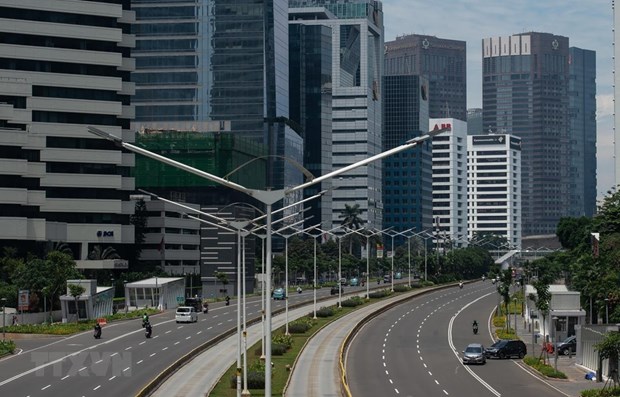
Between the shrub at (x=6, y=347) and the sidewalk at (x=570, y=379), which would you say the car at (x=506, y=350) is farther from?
the shrub at (x=6, y=347)

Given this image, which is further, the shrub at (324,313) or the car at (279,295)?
the car at (279,295)

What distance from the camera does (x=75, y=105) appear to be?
584 feet

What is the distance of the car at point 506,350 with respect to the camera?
310ft

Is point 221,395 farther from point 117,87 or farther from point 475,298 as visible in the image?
point 117,87

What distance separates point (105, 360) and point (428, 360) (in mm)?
24034

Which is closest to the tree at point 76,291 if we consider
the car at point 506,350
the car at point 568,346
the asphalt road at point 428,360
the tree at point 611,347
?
the asphalt road at point 428,360

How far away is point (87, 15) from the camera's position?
179 meters

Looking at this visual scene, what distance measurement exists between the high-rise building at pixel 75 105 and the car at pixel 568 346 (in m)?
90.7

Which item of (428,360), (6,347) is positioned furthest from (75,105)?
(428,360)

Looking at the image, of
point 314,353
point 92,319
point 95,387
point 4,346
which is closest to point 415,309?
point 92,319

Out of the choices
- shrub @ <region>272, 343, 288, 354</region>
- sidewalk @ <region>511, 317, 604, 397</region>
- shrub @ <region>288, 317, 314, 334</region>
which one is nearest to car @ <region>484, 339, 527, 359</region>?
sidewalk @ <region>511, 317, 604, 397</region>

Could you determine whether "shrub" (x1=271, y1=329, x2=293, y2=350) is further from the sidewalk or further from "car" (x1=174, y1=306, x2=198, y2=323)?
"car" (x1=174, y1=306, x2=198, y2=323)

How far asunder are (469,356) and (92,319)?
4793cm

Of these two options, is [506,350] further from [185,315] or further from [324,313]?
[324,313]
